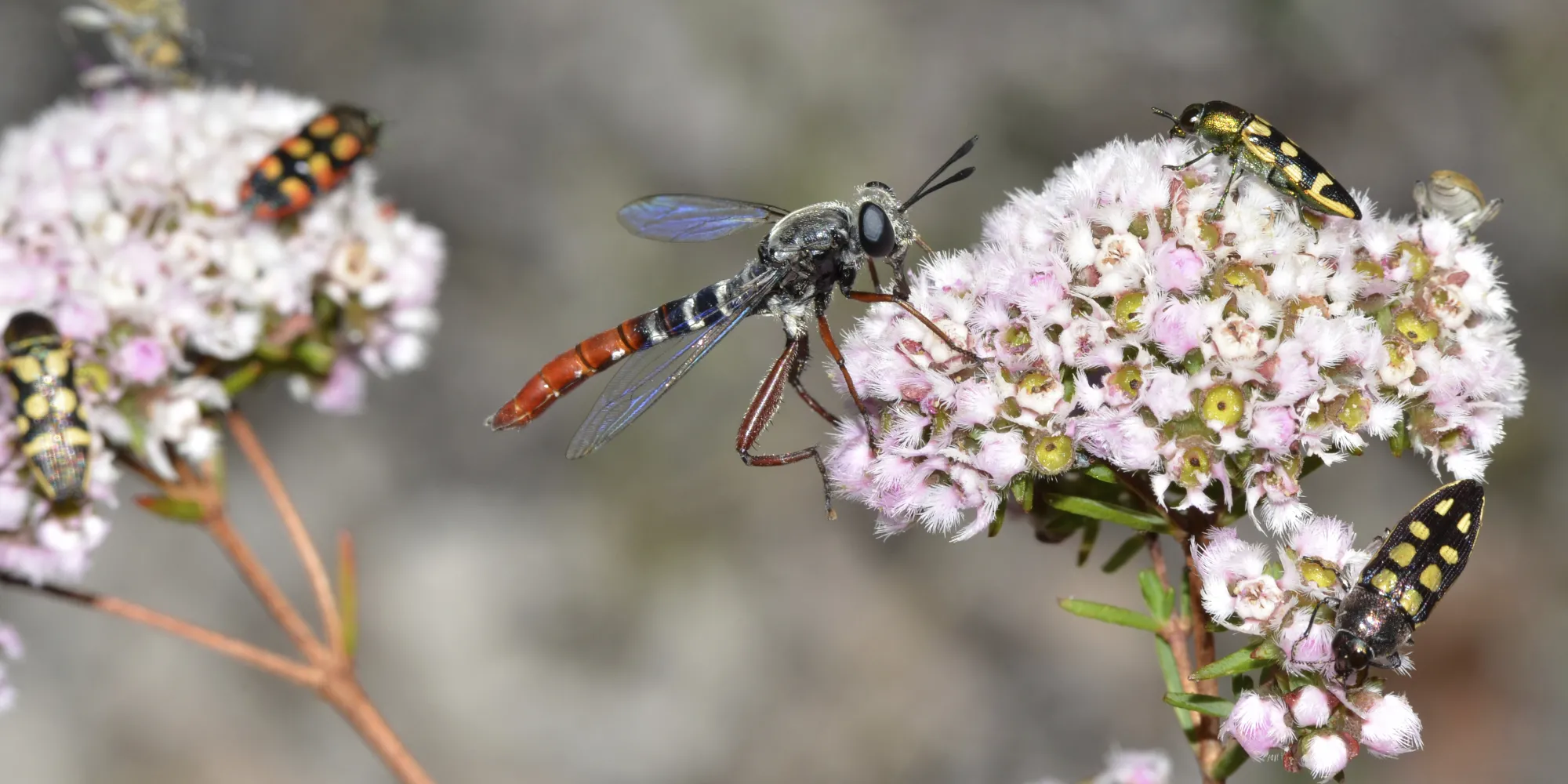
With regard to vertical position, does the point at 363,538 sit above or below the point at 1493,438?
below

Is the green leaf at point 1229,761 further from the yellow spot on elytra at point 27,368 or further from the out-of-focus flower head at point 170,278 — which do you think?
the yellow spot on elytra at point 27,368

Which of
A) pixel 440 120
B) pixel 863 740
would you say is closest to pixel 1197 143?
pixel 863 740

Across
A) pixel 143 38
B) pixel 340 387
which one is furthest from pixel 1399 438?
pixel 143 38

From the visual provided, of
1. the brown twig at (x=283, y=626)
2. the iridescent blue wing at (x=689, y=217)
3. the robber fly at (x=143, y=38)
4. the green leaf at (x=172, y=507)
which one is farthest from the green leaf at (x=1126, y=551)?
the robber fly at (x=143, y=38)

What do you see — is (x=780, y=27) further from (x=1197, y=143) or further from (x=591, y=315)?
(x=1197, y=143)

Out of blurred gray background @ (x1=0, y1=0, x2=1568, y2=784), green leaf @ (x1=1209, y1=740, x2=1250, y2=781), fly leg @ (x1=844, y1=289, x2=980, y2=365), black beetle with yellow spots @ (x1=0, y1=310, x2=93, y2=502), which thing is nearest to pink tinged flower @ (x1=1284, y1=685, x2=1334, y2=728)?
green leaf @ (x1=1209, y1=740, x2=1250, y2=781)

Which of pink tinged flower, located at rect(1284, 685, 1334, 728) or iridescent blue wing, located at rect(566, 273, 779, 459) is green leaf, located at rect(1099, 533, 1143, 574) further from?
iridescent blue wing, located at rect(566, 273, 779, 459)
